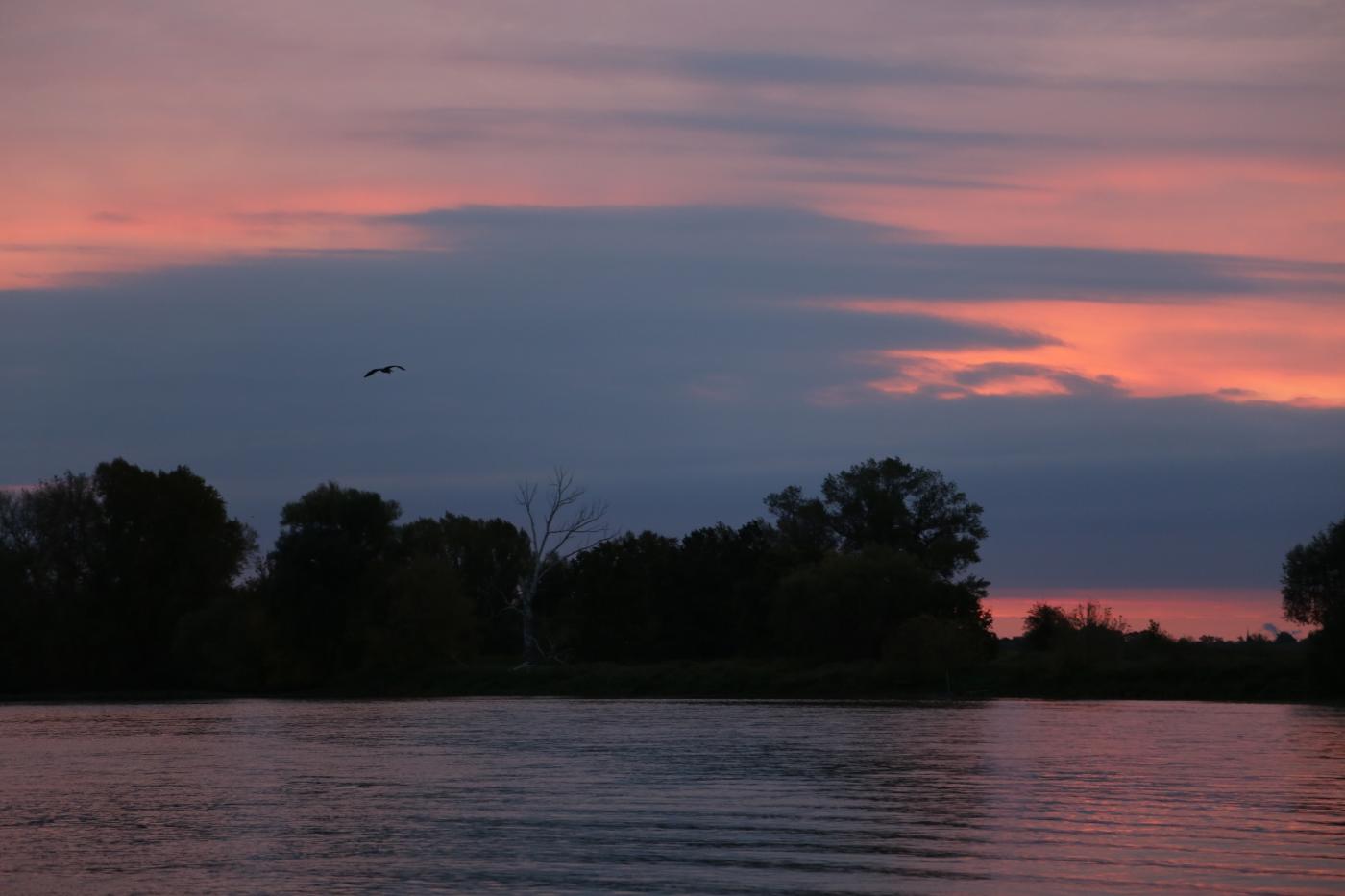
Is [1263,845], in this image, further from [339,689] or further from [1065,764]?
[339,689]

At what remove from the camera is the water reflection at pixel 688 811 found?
70.7 feet

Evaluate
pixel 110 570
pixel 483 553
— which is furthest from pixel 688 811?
pixel 483 553

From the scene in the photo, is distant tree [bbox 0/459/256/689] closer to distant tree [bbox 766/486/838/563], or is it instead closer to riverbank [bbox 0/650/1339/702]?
riverbank [bbox 0/650/1339/702]

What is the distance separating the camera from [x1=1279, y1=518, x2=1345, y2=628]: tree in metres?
79.2

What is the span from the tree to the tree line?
17.9 meters

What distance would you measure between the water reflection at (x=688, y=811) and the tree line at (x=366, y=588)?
43975mm

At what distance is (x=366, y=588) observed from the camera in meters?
103

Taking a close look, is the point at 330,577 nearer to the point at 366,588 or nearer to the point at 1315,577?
the point at 366,588

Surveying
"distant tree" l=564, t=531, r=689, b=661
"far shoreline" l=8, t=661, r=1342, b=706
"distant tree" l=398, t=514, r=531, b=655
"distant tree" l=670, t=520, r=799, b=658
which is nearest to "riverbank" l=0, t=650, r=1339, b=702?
"far shoreline" l=8, t=661, r=1342, b=706

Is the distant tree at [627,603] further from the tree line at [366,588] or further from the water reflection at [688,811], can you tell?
the water reflection at [688,811]

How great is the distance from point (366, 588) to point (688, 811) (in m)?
77.3

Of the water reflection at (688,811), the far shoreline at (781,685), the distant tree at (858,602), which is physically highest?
the distant tree at (858,602)

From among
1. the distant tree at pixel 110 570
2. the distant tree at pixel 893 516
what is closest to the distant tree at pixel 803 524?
the distant tree at pixel 893 516

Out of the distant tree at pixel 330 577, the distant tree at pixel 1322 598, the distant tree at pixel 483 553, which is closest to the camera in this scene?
the distant tree at pixel 1322 598
